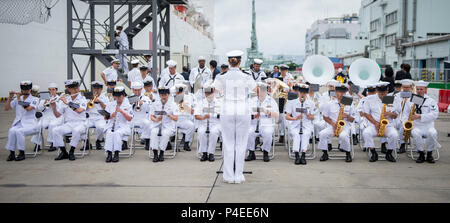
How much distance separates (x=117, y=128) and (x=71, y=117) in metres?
1.07

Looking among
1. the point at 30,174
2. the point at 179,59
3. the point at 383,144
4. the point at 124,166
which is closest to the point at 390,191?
the point at 383,144

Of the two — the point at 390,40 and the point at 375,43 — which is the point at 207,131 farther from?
the point at 375,43

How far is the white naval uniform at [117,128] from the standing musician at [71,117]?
21.6 inches

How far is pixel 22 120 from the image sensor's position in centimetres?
835

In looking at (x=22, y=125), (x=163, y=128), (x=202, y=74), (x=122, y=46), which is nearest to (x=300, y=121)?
(x=163, y=128)

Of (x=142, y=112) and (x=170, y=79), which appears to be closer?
(x=142, y=112)

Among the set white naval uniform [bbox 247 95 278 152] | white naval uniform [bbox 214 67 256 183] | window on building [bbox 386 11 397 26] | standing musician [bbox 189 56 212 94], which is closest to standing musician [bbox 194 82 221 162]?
white naval uniform [bbox 247 95 278 152]

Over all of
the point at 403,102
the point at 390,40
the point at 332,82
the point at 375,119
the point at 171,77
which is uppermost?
the point at 390,40

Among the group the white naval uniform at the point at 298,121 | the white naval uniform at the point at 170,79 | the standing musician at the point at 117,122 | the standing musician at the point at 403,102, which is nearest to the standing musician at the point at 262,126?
the white naval uniform at the point at 298,121

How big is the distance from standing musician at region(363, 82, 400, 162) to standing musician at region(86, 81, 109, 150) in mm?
5715

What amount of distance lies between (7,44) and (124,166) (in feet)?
51.7

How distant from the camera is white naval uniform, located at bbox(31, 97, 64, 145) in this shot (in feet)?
28.1

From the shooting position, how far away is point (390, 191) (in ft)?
19.1

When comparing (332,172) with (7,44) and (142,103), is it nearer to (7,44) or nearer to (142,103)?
(142,103)
